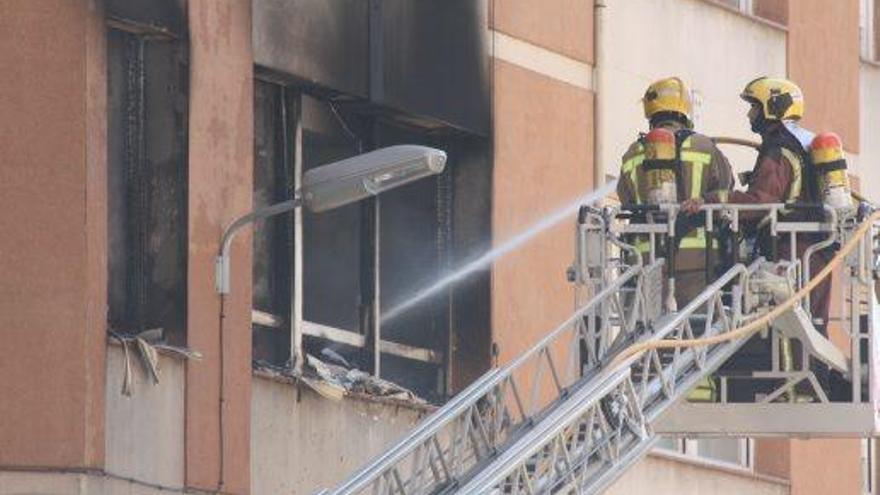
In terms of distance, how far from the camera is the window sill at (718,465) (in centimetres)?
3047

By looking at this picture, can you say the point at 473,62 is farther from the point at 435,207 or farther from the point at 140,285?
the point at 140,285

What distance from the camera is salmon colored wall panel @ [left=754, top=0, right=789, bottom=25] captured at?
1297 inches

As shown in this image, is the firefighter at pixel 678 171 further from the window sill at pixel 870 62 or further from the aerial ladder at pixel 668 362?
the window sill at pixel 870 62

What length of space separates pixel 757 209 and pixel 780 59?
10.2 m

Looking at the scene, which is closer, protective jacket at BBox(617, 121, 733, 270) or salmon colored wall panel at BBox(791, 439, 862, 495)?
protective jacket at BBox(617, 121, 733, 270)

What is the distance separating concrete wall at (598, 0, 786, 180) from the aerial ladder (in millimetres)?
6007

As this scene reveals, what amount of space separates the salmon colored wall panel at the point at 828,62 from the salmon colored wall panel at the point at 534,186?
449 cm

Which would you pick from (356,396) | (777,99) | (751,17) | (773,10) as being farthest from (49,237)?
(773,10)

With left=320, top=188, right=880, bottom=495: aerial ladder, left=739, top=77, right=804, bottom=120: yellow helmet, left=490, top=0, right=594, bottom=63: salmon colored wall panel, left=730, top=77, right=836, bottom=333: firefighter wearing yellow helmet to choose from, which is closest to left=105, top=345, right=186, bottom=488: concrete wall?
left=320, top=188, right=880, bottom=495: aerial ladder

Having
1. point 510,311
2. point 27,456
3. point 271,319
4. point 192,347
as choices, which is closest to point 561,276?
point 510,311

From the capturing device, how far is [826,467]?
3359 centimetres

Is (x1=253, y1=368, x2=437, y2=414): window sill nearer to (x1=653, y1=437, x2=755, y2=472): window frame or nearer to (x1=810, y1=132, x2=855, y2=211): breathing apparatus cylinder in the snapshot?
(x1=653, y1=437, x2=755, y2=472): window frame

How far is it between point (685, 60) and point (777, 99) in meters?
7.35

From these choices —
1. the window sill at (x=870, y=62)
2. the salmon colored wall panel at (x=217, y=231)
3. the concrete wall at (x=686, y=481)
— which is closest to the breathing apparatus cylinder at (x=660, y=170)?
the salmon colored wall panel at (x=217, y=231)
